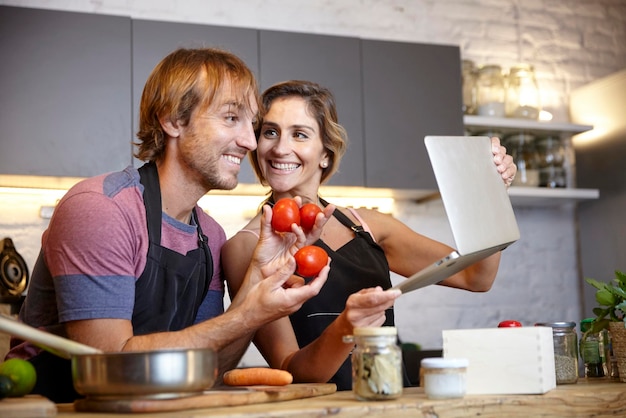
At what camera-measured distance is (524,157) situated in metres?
4.36

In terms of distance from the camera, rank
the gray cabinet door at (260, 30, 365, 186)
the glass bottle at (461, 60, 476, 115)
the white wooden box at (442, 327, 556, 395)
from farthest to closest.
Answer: the glass bottle at (461, 60, 476, 115)
the gray cabinet door at (260, 30, 365, 186)
the white wooden box at (442, 327, 556, 395)

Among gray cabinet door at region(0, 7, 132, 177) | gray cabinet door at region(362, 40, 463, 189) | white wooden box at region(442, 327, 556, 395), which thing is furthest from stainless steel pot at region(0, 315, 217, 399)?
gray cabinet door at region(362, 40, 463, 189)

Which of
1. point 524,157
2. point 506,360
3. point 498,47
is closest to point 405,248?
point 506,360

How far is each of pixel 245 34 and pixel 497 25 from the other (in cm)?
163

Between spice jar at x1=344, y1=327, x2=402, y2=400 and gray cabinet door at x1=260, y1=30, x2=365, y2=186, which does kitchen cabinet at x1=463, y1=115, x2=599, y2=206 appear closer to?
gray cabinet door at x1=260, y1=30, x2=365, y2=186

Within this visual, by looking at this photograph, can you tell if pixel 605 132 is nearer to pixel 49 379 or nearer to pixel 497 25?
pixel 497 25

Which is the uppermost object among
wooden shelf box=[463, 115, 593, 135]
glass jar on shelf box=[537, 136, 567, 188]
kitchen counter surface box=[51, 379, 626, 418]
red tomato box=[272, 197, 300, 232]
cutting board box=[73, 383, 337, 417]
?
wooden shelf box=[463, 115, 593, 135]

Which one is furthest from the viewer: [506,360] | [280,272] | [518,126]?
[518,126]

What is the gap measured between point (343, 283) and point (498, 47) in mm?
2823

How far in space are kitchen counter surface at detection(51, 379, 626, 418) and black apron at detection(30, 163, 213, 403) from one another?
351 millimetres

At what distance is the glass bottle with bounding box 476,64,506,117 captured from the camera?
4227 millimetres

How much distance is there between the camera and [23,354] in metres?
1.82

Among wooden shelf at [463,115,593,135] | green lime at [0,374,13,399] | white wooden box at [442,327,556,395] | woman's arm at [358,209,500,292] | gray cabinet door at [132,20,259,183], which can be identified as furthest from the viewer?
wooden shelf at [463,115,593,135]

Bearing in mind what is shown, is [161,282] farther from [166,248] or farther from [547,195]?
[547,195]
